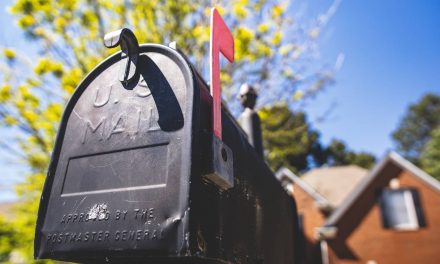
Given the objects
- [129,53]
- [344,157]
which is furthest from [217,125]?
[344,157]

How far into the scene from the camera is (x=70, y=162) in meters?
1.30

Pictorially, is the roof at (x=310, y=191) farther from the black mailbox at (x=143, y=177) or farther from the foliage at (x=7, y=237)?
the black mailbox at (x=143, y=177)

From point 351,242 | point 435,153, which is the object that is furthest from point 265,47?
point 435,153

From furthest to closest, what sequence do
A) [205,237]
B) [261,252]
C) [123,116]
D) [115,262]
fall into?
[261,252] → [123,116] → [115,262] → [205,237]

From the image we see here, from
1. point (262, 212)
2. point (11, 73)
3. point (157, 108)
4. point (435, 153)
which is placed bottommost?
point (262, 212)

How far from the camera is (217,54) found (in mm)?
1313

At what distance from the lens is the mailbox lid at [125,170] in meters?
1.00

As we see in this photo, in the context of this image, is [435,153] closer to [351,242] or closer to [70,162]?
[351,242]

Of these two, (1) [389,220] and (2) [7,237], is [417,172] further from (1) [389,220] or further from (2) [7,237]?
(2) [7,237]

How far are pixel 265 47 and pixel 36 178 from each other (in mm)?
4736

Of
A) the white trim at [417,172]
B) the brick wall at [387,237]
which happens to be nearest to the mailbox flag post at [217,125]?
the brick wall at [387,237]

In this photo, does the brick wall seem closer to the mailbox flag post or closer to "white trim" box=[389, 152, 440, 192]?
"white trim" box=[389, 152, 440, 192]

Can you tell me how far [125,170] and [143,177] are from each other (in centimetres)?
10

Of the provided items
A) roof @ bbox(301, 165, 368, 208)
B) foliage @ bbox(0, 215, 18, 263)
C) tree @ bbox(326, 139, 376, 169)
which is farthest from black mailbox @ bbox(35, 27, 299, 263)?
tree @ bbox(326, 139, 376, 169)
